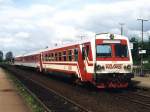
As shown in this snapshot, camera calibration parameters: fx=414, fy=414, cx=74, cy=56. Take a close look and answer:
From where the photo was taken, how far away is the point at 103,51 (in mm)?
21531

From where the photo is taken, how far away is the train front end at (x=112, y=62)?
2088 centimetres

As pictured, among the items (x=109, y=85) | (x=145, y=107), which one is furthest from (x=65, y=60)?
(x=145, y=107)

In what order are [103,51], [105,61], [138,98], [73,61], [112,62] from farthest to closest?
[73,61], [103,51], [112,62], [105,61], [138,98]

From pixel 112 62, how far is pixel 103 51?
30.1 inches

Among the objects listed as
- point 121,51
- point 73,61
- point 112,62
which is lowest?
point 112,62

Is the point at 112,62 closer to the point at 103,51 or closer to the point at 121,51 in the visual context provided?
the point at 103,51

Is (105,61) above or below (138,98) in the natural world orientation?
above

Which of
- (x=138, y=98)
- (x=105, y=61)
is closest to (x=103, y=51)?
(x=105, y=61)

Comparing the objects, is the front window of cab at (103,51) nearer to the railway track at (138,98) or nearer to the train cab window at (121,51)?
the train cab window at (121,51)

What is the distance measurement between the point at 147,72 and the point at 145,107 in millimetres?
19999

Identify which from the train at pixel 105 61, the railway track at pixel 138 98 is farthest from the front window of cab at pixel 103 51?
the railway track at pixel 138 98

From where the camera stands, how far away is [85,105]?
16.3 m

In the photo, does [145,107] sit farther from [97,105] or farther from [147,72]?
[147,72]

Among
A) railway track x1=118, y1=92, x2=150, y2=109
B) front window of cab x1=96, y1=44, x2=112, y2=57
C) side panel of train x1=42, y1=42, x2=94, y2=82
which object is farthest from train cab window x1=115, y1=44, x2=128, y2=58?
railway track x1=118, y1=92, x2=150, y2=109
